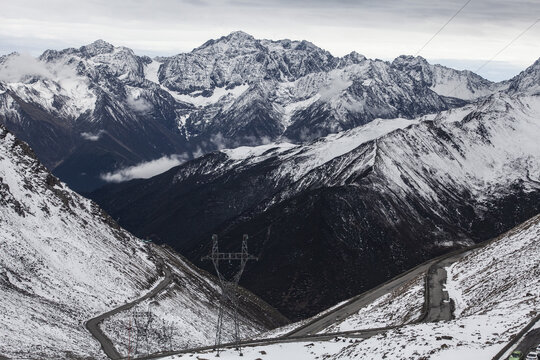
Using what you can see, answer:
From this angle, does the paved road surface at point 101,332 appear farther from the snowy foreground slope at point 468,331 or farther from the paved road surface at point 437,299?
the paved road surface at point 437,299

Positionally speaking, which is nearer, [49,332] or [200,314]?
[49,332]

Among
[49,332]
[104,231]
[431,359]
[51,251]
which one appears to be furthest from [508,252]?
[104,231]

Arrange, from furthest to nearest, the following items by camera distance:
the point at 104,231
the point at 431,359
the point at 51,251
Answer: the point at 104,231 < the point at 51,251 < the point at 431,359

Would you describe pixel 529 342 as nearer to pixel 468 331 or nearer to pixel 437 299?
pixel 468 331

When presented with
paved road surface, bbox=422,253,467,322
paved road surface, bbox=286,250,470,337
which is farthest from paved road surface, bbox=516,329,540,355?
paved road surface, bbox=286,250,470,337

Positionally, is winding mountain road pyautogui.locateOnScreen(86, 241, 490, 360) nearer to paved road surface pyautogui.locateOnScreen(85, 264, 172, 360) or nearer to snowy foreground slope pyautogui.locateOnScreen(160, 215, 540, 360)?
paved road surface pyautogui.locateOnScreen(85, 264, 172, 360)

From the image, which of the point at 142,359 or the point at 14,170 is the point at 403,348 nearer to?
the point at 142,359
